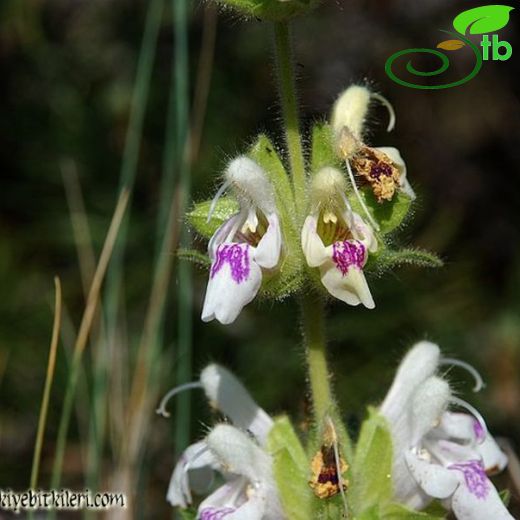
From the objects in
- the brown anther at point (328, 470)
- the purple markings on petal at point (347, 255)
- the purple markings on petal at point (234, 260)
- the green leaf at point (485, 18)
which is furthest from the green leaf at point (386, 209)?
the green leaf at point (485, 18)

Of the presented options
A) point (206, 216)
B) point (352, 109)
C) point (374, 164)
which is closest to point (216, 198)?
point (206, 216)

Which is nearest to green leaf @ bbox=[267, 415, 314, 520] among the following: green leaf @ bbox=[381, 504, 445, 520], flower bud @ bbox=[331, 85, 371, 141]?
green leaf @ bbox=[381, 504, 445, 520]

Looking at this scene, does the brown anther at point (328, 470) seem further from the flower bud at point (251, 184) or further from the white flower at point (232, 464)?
the flower bud at point (251, 184)

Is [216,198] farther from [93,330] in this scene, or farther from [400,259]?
[93,330]

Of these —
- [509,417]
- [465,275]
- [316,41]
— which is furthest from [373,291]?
[316,41]

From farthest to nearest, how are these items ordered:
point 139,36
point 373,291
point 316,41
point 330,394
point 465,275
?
point 316,41 < point 139,36 < point 465,275 < point 373,291 < point 330,394

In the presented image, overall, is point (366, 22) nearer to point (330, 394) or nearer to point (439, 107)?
point (439, 107)
